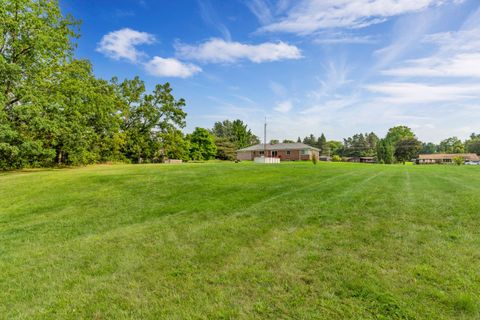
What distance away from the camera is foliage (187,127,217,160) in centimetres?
4850

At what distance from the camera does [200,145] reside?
49938 mm

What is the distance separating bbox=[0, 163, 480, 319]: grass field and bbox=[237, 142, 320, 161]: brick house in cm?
3663

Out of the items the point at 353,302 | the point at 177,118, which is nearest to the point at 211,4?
the point at 353,302

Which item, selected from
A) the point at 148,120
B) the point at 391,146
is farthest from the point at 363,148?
the point at 148,120

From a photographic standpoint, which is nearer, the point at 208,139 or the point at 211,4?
the point at 211,4

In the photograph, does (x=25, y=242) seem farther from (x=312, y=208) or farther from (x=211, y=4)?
(x=211, y=4)

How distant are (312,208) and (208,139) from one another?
149ft

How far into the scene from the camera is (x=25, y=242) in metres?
4.60

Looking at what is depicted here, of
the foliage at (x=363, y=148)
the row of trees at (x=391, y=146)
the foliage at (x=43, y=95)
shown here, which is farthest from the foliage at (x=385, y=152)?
the foliage at (x=43, y=95)

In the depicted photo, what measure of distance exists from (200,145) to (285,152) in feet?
56.0

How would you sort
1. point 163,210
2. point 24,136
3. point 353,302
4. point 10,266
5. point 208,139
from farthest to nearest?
point 208,139 → point 24,136 → point 163,210 → point 10,266 → point 353,302

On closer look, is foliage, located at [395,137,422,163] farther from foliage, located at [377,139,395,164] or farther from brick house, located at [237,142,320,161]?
brick house, located at [237,142,320,161]

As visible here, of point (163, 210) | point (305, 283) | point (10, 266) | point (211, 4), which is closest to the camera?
point (305, 283)

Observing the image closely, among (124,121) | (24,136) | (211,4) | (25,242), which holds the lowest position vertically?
(25,242)
